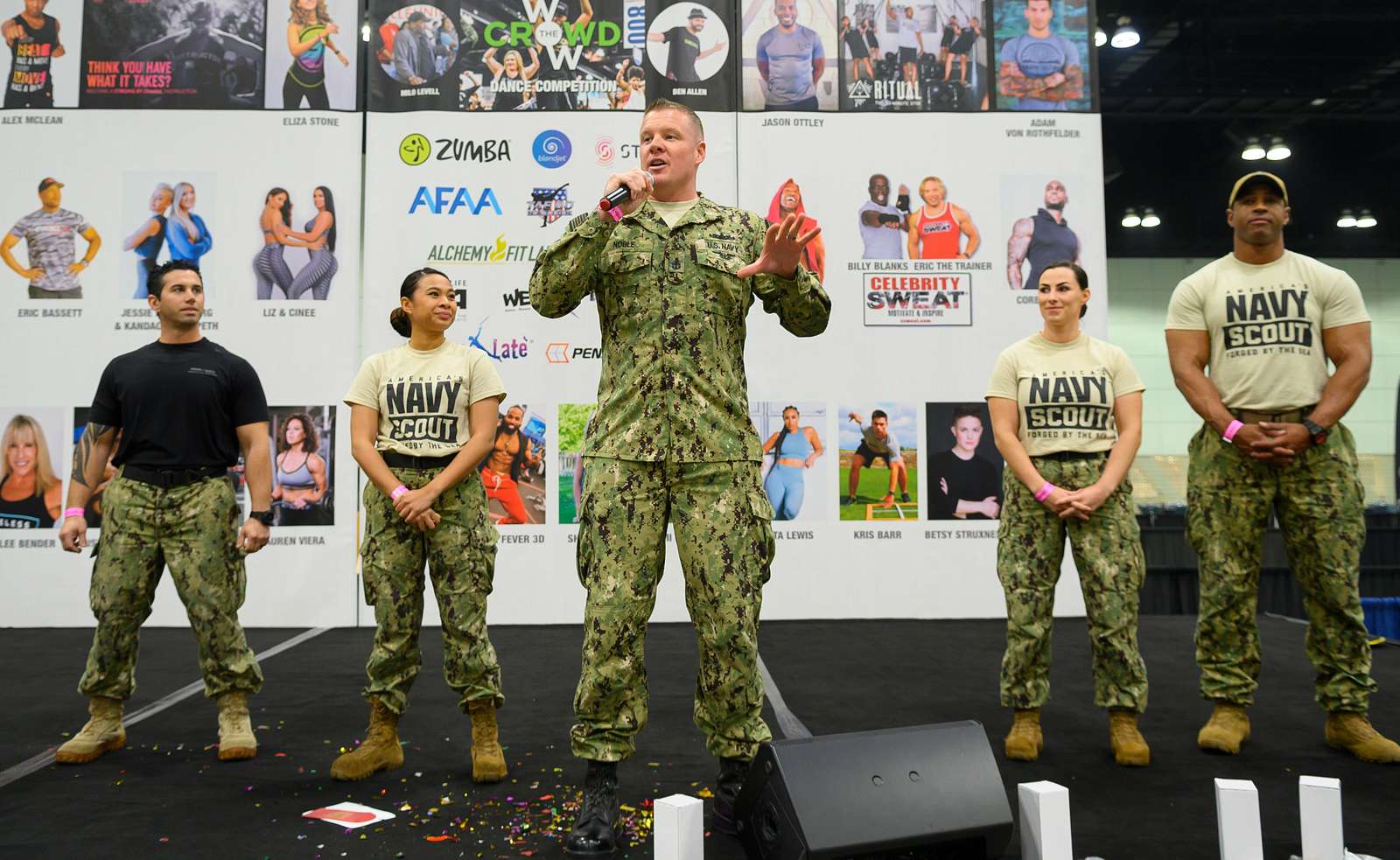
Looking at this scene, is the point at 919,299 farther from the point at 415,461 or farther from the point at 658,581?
the point at 658,581

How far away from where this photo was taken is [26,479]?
548 cm

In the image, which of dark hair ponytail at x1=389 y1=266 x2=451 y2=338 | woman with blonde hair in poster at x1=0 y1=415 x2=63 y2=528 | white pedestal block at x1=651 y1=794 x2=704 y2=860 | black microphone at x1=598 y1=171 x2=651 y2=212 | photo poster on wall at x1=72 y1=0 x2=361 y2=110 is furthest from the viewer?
photo poster on wall at x1=72 y1=0 x2=361 y2=110

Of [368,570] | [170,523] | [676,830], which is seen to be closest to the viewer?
[676,830]

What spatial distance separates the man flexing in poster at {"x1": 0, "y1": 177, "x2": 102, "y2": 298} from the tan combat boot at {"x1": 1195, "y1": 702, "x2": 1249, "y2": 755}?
6.38 meters

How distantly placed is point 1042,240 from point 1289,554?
3253 millimetres

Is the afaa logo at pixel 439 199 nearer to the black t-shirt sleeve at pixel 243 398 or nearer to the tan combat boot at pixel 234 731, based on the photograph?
the black t-shirt sleeve at pixel 243 398

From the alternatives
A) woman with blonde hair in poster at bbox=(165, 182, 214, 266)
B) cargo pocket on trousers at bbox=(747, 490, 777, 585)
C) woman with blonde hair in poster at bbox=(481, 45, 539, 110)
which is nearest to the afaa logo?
woman with blonde hair in poster at bbox=(481, 45, 539, 110)

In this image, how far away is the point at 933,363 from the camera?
5754mm

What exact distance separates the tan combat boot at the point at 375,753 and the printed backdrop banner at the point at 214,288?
3.12 meters

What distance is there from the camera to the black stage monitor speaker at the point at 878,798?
1619mm

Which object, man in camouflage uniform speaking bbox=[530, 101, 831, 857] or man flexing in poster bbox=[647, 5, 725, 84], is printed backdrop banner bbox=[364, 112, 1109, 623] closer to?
man flexing in poster bbox=[647, 5, 725, 84]

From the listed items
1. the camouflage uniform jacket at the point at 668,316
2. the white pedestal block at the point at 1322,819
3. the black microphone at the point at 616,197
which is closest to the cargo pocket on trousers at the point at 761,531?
the camouflage uniform jacket at the point at 668,316

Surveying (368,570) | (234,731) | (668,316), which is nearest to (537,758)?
(368,570)

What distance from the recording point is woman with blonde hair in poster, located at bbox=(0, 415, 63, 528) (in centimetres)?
546
